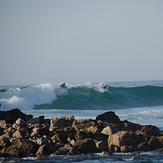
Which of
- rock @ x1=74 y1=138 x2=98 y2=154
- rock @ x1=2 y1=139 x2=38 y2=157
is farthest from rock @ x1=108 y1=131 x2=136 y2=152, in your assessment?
rock @ x1=2 y1=139 x2=38 y2=157

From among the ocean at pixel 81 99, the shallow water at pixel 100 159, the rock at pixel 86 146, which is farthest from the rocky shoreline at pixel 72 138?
the ocean at pixel 81 99

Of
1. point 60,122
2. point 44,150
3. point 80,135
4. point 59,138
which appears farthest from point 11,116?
point 44,150

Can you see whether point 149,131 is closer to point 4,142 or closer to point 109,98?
point 4,142

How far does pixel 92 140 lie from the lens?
19.8 metres

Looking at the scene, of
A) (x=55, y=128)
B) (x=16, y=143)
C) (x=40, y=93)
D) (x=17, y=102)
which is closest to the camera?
(x=16, y=143)

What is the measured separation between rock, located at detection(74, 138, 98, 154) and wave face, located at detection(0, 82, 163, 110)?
24.3m

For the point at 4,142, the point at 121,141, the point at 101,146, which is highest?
the point at 4,142

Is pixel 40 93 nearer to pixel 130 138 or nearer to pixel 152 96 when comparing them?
pixel 152 96

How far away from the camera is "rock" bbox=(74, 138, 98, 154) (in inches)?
766

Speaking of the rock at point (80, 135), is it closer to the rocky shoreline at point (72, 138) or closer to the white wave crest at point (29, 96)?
the rocky shoreline at point (72, 138)

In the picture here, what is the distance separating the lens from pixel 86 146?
64.2 ft

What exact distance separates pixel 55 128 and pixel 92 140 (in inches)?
128

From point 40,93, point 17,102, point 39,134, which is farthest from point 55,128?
point 40,93

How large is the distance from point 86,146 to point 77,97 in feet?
101
